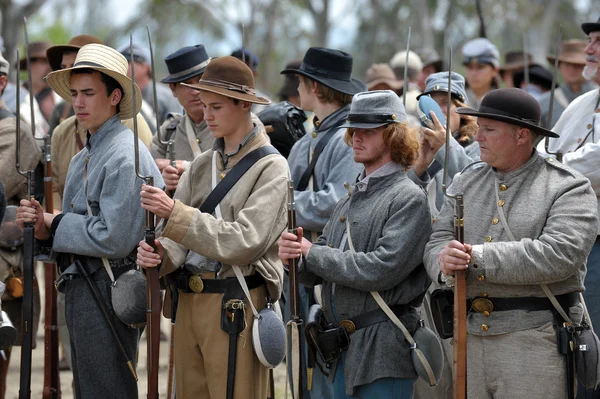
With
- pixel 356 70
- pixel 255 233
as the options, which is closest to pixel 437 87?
pixel 255 233

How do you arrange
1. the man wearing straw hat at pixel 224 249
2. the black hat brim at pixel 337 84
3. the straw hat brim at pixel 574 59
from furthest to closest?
the straw hat brim at pixel 574 59 → the black hat brim at pixel 337 84 → the man wearing straw hat at pixel 224 249

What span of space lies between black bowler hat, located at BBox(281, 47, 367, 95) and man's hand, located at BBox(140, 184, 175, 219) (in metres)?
1.82

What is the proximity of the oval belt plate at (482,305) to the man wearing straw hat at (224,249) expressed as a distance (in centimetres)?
110

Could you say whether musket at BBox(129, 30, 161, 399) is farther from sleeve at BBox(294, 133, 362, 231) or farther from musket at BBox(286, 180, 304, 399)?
sleeve at BBox(294, 133, 362, 231)

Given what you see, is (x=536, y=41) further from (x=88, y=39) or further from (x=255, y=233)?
(x=255, y=233)

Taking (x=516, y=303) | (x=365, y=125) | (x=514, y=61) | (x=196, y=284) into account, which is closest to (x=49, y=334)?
(x=196, y=284)

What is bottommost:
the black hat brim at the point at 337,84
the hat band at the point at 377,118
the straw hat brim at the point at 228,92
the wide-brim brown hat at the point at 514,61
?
the hat band at the point at 377,118

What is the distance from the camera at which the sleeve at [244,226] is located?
16.7 feet

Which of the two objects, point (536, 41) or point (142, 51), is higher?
point (536, 41)

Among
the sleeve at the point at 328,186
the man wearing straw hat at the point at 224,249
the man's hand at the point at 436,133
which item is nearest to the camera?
the man wearing straw hat at the point at 224,249

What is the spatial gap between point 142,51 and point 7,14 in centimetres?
1064

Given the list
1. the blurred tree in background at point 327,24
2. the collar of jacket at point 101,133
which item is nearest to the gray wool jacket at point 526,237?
the collar of jacket at point 101,133

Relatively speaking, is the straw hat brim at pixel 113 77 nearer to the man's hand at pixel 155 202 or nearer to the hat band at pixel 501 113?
the man's hand at pixel 155 202

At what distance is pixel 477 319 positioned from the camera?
4.93m
